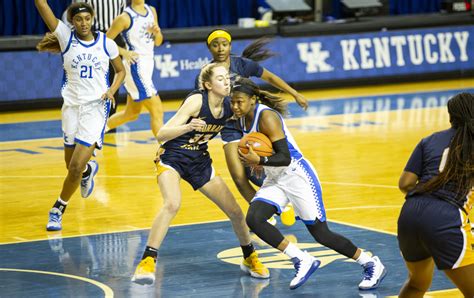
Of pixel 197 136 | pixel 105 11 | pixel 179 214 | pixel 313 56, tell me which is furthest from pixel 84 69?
pixel 313 56

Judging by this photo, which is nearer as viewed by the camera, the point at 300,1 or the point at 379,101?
the point at 379,101

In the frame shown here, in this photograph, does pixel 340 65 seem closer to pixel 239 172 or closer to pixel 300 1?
pixel 300 1

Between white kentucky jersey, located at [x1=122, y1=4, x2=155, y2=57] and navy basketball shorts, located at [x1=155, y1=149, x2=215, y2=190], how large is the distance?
5904 millimetres

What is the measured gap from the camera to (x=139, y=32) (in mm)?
13570

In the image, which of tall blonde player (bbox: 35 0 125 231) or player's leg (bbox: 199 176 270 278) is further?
tall blonde player (bbox: 35 0 125 231)

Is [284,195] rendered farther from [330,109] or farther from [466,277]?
[330,109]

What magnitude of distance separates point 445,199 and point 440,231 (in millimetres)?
189

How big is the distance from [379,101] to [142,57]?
5850 millimetres

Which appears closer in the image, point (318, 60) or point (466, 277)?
point (466, 277)

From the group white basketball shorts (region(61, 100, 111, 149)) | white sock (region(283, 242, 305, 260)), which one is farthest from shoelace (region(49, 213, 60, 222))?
white sock (region(283, 242, 305, 260))

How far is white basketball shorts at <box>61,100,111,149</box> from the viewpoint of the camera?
31.9 ft

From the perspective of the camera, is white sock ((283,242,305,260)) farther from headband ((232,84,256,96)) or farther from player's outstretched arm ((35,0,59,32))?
player's outstretched arm ((35,0,59,32))

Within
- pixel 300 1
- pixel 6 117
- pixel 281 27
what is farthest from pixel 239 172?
pixel 300 1

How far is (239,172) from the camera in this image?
28.7ft
